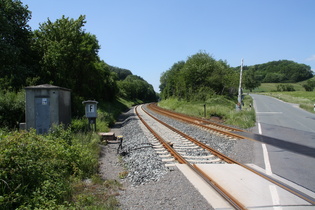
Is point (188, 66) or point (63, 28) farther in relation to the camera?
point (188, 66)

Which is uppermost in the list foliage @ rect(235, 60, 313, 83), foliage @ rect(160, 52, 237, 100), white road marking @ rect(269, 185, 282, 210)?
foliage @ rect(235, 60, 313, 83)

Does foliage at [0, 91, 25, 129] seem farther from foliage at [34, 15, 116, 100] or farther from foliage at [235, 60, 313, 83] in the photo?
foliage at [235, 60, 313, 83]

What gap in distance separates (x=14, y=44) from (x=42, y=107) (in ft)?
38.5

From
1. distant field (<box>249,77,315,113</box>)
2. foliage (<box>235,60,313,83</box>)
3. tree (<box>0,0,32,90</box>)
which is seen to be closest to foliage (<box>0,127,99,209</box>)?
tree (<box>0,0,32,90</box>)

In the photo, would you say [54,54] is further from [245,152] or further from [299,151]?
[299,151]

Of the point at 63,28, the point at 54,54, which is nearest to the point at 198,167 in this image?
the point at 54,54

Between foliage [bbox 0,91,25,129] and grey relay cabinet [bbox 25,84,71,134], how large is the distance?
2.80 meters

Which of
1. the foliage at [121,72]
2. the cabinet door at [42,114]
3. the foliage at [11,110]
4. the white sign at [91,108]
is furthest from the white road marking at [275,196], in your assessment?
the foliage at [121,72]

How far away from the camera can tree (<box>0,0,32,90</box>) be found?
53.9 feet

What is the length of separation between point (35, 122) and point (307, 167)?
360 inches

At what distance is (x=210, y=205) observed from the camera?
4660 millimetres

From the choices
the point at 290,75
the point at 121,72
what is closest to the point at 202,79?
the point at 121,72

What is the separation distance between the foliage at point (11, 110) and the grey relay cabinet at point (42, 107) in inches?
110

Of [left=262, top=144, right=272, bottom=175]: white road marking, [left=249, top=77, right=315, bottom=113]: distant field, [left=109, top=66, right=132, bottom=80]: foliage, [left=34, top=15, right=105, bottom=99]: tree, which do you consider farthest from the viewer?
[left=109, top=66, right=132, bottom=80]: foliage
